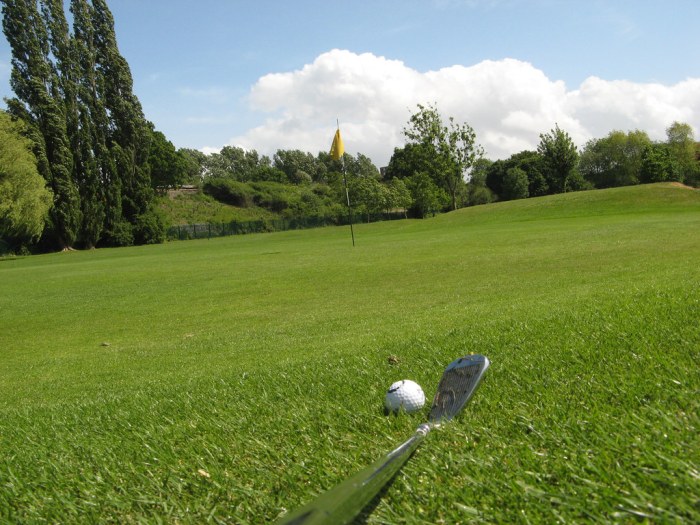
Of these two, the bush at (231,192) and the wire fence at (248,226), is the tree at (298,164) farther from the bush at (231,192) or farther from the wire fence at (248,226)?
the wire fence at (248,226)

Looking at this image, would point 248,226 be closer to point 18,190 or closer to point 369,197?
point 369,197

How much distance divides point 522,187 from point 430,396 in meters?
90.8

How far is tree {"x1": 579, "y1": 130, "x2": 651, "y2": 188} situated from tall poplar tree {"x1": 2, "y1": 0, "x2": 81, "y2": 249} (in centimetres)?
8285

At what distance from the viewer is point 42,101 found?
49.8m

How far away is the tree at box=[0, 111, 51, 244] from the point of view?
1468 inches

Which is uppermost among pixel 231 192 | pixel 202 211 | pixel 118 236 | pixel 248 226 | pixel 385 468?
pixel 231 192

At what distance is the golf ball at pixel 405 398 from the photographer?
302cm

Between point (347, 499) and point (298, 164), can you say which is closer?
point (347, 499)

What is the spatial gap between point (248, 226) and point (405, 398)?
6648cm

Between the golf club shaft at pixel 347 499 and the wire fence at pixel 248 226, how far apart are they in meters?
63.3

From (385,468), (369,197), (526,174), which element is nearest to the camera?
(385,468)

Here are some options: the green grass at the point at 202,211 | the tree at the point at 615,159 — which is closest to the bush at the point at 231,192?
the green grass at the point at 202,211

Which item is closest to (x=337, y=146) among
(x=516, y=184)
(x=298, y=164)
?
(x=516, y=184)

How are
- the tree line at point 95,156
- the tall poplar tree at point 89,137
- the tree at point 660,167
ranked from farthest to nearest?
1. the tree at point 660,167
2. the tall poplar tree at point 89,137
3. the tree line at point 95,156
